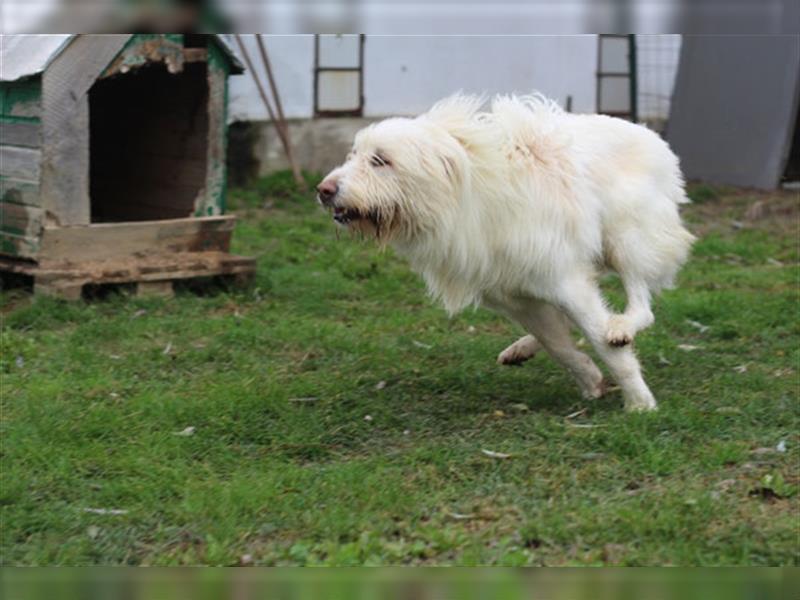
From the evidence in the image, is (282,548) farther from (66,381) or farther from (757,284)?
(757,284)

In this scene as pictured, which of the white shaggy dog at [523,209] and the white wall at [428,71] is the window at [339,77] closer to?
the white wall at [428,71]

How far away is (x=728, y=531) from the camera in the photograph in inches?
180

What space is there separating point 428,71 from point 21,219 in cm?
623

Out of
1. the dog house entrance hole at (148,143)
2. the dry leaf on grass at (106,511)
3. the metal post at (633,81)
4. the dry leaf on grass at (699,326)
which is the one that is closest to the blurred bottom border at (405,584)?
the dry leaf on grass at (106,511)

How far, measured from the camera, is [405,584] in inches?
164

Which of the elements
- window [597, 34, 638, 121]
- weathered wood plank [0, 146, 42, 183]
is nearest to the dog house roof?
weathered wood plank [0, 146, 42, 183]

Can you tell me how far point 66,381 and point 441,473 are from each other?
8.31ft

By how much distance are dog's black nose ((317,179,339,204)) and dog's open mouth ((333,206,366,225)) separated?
0.20ft

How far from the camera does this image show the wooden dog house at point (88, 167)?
8516 millimetres

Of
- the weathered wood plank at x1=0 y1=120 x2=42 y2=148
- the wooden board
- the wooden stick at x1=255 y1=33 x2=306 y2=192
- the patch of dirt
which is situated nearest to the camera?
the wooden board

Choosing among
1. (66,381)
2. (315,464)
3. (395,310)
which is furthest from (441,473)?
(395,310)

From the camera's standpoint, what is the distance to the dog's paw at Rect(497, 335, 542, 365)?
698 cm

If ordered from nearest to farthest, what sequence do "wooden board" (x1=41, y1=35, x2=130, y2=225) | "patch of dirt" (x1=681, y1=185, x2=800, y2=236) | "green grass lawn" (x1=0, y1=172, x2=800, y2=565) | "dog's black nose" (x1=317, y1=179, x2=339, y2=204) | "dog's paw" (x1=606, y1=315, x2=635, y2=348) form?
"green grass lawn" (x1=0, y1=172, x2=800, y2=565)
"dog's black nose" (x1=317, y1=179, x2=339, y2=204)
"dog's paw" (x1=606, y1=315, x2=635, y2=348)
"wooden board" (x1=41, y1=35, x2=130, y2=225)
"patch of dirt" (x1=681, y1=185, x2=800, y2=236)

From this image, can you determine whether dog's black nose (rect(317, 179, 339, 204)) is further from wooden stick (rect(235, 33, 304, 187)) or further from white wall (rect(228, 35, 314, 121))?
white wall (rect(228, 35, 314, 121))
